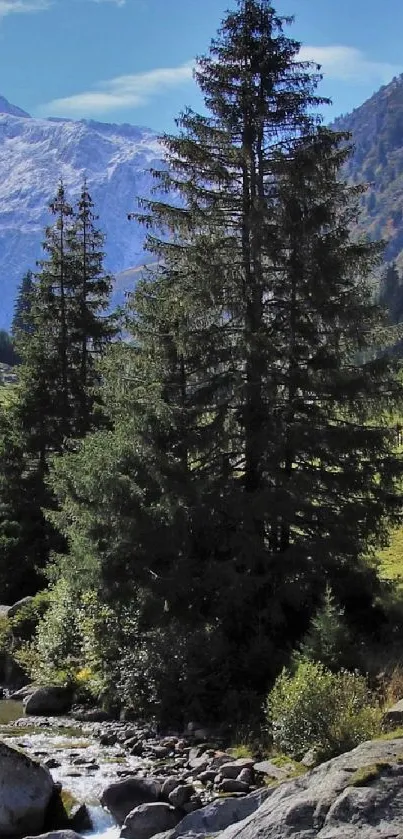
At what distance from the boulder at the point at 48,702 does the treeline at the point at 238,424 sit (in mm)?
1006

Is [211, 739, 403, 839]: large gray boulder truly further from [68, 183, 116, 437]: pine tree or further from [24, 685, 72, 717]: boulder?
[68, 183, 116, 437]: pine tree

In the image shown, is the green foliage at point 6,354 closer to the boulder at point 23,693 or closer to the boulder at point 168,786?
the boulder at point 23,693

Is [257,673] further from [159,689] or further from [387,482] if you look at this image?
[387,482]

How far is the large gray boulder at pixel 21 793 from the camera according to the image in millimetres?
12641

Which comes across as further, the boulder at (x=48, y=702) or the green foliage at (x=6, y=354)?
the green foliage at (x=6, y=354)

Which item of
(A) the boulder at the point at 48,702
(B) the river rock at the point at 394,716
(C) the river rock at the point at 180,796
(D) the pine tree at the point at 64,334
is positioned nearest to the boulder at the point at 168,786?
(C) the river rock at the point at 180,796

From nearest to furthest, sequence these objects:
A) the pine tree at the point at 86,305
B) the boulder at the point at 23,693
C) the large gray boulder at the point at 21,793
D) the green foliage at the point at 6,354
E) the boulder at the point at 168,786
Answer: the large gray boulder at the point at 21,793, the boulder at the point at 168,786, the boulder at the point at 23,693, the pine tree at the point at 86,305, the green foliage at the point at 6,354

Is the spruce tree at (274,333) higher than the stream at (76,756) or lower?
higher

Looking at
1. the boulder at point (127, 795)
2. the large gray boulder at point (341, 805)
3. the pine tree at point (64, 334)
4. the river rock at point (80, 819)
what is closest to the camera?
the large gray boulder at point (341, 805)

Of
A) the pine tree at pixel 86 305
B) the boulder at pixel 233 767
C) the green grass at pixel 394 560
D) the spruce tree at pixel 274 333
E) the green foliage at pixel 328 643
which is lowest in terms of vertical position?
the boulder at pixel 233 767

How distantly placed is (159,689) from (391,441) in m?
7.92

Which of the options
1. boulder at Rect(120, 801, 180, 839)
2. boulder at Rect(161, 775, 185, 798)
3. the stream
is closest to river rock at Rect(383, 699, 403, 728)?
boulder at Rect(120, 801, 180, 839)

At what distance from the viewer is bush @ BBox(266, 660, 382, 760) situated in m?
12.7

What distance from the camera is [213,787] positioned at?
1339 cm
